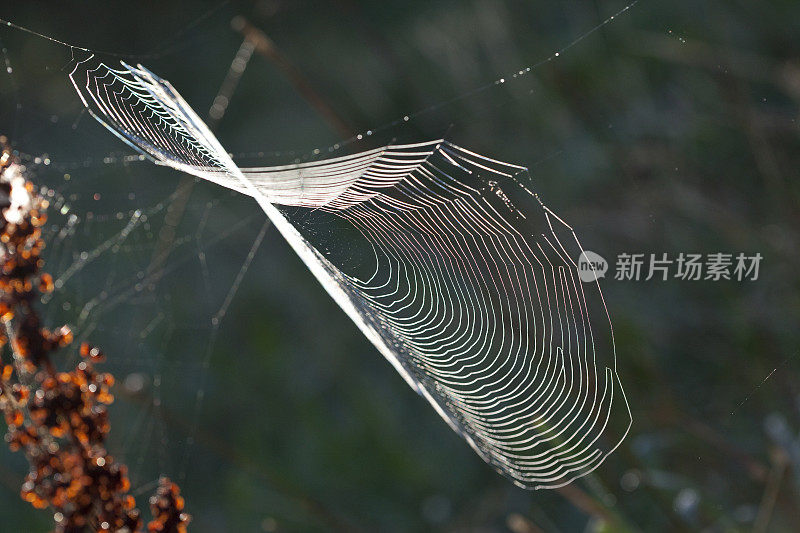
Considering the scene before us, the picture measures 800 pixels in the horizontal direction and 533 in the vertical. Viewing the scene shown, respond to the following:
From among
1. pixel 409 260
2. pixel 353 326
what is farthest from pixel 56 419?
pixel 353 326

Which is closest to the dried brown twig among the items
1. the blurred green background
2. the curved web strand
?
the curved web strand

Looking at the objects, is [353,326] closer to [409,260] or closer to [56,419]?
[409,260]

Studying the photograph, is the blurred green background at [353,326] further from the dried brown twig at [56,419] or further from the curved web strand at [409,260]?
the dried brown twig at [56,419]

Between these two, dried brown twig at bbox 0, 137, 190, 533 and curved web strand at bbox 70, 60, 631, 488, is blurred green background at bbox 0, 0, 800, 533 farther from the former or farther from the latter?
dried brown twig at bbox 0, 137, 190, 533

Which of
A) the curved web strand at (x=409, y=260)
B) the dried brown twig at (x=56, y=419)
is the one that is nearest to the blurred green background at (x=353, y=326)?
the curved web strand at (x=409, y=260)

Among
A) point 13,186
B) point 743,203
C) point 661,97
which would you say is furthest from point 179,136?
point 661,97

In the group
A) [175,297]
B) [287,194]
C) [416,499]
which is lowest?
[416,499]

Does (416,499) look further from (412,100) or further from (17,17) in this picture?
(17,17)
